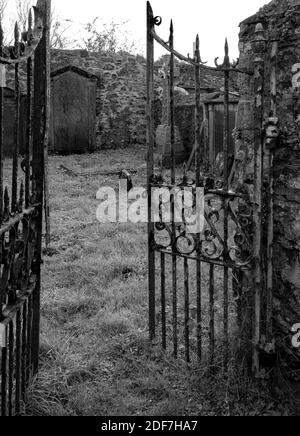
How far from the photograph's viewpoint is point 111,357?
3449 millimetres

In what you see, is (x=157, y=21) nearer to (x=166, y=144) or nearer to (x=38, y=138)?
(x=38, y=138)

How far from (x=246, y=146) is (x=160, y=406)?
163 centimetres

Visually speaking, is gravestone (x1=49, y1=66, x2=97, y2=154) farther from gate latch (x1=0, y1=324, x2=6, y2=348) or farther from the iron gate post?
gate latch (x1=0, y1=324, x2=6, y2=348)

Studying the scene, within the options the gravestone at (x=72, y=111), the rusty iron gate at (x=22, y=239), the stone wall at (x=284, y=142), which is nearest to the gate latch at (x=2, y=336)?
the rusty iron gate at (x=22, y=239)

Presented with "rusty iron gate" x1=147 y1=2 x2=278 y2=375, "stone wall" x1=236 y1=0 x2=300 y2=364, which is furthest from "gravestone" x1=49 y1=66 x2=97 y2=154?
"stone wall" x1=236 y1=0 x2=300 y2=364

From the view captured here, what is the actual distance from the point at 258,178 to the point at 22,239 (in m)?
1.34

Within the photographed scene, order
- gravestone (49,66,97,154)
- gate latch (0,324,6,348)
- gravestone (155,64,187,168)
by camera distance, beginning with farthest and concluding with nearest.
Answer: gravestone (49,66,97,154) < gravestone (155,64,187,168) < gate latch (0,324,6,348)

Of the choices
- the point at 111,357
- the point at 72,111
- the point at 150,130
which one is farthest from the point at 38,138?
the point at 72,111

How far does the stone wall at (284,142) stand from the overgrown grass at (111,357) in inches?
20.4

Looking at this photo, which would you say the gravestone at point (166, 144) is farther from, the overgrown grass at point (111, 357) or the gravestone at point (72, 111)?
the overgrown grass at point (111, 357)

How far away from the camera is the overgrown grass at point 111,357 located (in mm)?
2850

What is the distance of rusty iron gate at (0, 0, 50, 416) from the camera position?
233cm

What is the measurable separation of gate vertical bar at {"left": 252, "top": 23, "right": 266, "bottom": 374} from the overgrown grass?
11.8 inches
